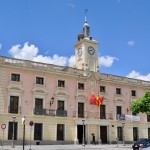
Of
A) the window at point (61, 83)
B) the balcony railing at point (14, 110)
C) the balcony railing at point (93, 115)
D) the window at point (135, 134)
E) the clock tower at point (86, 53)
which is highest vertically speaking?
the clock tower at point (86, 53)

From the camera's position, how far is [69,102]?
38.4 meters

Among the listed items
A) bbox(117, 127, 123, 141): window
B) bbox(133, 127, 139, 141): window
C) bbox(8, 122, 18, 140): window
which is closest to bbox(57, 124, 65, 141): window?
bbox(8, 122, 18, 140): window

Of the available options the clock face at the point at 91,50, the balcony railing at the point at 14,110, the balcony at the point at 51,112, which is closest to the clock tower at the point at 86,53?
the clock face at the point at 91,50

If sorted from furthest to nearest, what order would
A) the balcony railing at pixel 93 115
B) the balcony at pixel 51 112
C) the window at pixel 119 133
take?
1. the window at pixel 119 133
2. the balcony railing at pixel 93 115
3. the balcony at pixel 51 112

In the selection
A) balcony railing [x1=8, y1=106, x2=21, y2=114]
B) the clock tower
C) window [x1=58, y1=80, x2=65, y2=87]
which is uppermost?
the clock tower

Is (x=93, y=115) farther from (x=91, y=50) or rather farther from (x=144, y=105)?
(x=91, y=50)

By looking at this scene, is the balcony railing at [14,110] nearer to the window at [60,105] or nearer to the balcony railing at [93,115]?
the window at [60,105]

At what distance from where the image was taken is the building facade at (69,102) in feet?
114

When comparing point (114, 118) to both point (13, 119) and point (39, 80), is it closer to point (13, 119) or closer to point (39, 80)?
point (39, 80)

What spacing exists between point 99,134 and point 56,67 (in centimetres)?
1042

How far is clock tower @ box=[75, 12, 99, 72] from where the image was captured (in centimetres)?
4206

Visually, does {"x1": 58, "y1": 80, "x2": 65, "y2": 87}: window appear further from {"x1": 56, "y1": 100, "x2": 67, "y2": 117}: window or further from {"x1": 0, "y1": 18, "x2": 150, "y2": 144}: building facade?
{"x1": 56, "y1": 100, "x2": 67, "y2": 117}: window

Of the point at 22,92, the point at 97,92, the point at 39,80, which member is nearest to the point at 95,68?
the point at 97,92

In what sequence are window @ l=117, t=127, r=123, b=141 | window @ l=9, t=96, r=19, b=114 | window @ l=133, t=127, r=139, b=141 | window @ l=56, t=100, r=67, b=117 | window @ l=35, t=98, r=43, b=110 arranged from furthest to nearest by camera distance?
window @ l=133, t=127, r=139, b=141
window @ l=117, t=127, r=123, b=141
window @ l=56, t=100, r=67, b=117
window @ l=35, t=98, r=43, b=110
window @ l=9, t=96, r=19, b=114
